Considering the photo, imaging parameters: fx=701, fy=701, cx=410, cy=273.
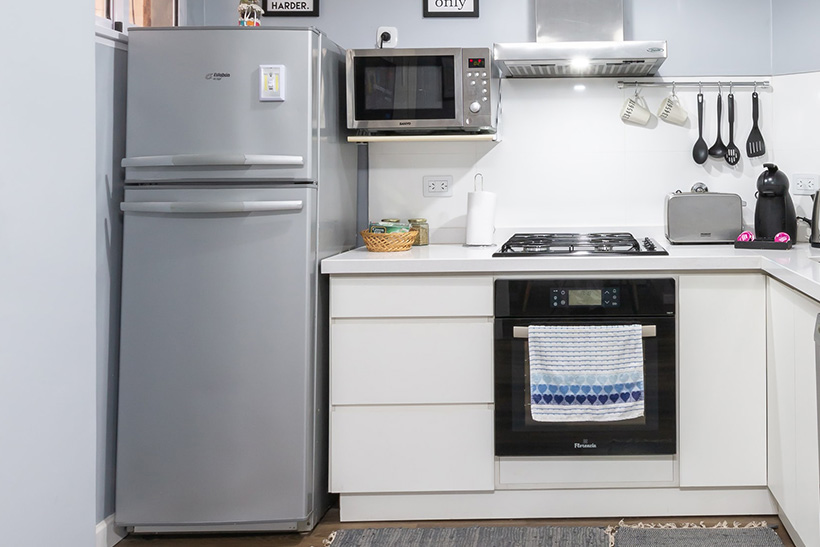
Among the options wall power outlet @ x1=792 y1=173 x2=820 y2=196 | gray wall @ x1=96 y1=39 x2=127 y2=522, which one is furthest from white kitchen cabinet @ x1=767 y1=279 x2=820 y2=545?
gray wall @ x1=96 y1=39 x2=127 y2=522

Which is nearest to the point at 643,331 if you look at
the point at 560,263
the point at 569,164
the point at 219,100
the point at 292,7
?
the point at 560,263

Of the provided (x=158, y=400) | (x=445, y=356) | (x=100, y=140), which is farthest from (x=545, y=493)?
(x=100, y=140)

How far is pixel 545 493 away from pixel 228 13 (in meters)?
2.17

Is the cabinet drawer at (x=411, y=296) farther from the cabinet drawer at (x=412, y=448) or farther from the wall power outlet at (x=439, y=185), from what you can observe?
the wall power outlet at (x=439, y=185)

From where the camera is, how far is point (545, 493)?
2.26 meters

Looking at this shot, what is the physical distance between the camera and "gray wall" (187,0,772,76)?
8.93 feet

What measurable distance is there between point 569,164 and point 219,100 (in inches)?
55.3

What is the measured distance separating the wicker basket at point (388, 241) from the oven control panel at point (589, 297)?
57cm

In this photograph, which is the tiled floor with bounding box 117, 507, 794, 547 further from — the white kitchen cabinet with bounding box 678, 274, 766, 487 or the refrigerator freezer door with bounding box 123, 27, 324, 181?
the refrigerator freezer door with bounding box 123, 27, 324, 181

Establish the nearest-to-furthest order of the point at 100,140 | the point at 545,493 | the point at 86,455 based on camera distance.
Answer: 1. the point at 86,455
2. the point at 100,140
3. the point at 545,493

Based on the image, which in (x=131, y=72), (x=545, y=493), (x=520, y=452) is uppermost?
(x=131, y=72)

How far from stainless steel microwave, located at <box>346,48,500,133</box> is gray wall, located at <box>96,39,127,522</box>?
29.5 inches

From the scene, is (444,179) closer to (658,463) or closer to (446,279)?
(446,279)

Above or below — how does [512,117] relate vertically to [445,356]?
above
